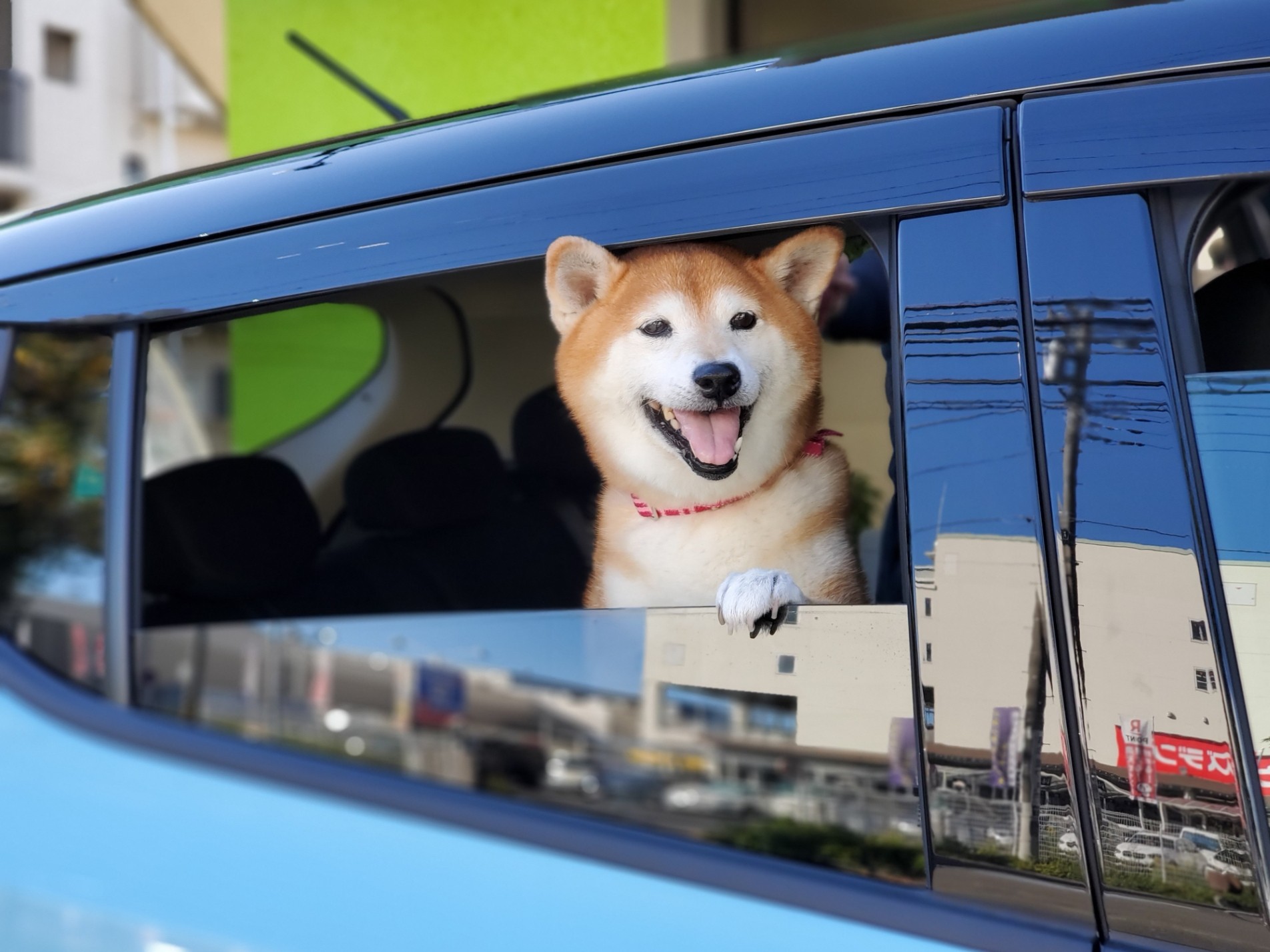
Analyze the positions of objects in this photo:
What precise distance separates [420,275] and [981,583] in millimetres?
622

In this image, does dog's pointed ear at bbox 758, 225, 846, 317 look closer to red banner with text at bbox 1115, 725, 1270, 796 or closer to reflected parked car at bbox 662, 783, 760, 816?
red banner with text at bbox 1115, 725, 1270, 796

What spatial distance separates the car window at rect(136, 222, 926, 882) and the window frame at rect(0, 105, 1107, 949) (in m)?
0.05

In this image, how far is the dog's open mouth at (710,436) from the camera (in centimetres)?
108

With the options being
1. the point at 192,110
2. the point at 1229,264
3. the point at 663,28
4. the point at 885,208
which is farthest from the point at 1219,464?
the point at 192,110

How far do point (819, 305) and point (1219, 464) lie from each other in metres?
0.43

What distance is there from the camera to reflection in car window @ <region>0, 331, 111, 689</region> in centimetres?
146

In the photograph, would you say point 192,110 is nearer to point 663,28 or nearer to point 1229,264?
point 663,28

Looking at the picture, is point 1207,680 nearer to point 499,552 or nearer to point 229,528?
point 499,552

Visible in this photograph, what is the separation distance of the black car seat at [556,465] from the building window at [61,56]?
16.3 meters

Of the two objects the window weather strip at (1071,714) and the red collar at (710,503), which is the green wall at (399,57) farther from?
the window weather strip at (1071,714)

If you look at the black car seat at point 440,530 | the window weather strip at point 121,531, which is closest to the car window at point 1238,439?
the black car seat at point 440,530

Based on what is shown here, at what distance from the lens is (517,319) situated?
149 centimetres

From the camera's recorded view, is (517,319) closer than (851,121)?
No

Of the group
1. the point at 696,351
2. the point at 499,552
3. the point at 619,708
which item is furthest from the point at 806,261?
the point at 619,708
